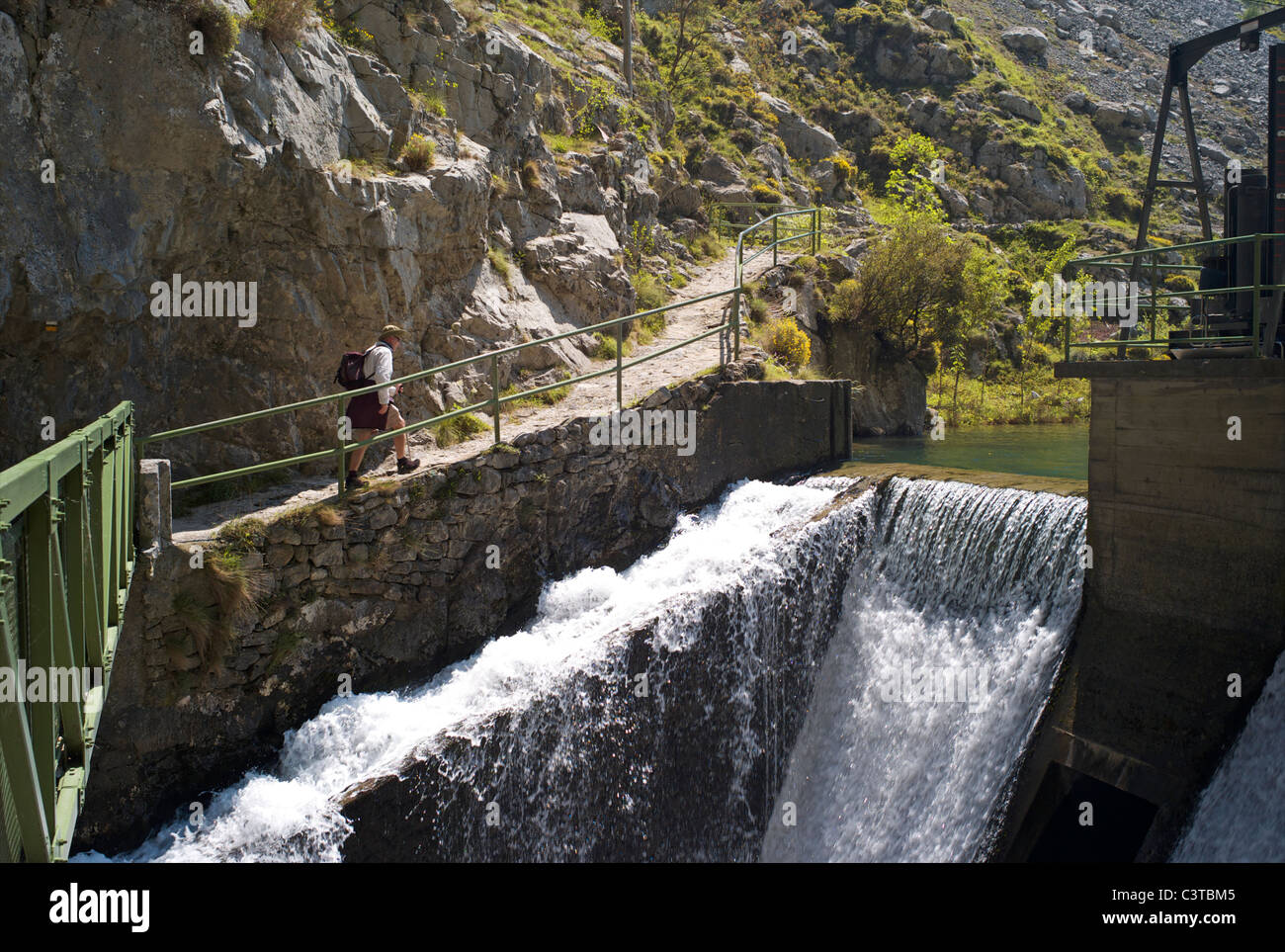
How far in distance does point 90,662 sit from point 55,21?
6409 millimetres

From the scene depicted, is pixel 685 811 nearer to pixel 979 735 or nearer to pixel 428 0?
pixel 979 735

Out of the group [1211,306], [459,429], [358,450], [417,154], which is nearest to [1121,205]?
[1211,306]

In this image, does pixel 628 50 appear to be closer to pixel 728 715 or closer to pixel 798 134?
pixel 798 134

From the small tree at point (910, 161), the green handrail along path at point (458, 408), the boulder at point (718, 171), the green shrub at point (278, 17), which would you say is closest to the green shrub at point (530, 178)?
the green handrail along path at point (458, 408)

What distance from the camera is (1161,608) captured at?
319 inches

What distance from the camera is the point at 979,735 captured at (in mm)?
8523

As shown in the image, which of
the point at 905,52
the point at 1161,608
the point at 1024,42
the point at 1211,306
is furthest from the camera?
the point at 1024,42

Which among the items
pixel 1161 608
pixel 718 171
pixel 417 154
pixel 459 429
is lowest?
pixel 1161 608

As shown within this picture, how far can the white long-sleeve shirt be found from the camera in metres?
8.75

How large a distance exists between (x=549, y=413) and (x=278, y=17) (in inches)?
212

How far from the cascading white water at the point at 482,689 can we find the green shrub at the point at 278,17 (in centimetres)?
695

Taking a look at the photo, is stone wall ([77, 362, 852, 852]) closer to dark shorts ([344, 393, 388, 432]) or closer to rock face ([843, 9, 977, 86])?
dark shorts ([344, 393, 388, 432])

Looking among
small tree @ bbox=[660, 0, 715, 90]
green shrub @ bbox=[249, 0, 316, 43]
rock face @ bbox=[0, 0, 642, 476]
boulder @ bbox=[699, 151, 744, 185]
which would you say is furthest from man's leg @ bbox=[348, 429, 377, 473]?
small tree @ bbox=[660, 0, 715, 90]

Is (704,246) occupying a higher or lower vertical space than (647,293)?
higher
